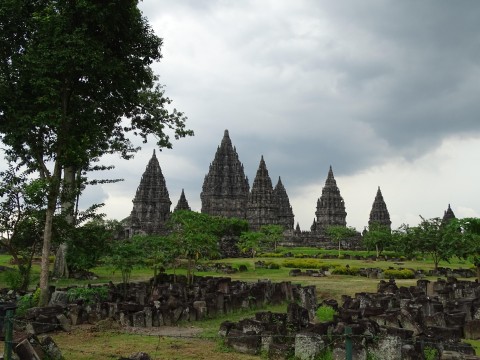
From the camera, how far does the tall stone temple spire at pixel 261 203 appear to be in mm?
80312

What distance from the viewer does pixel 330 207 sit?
85.7 m

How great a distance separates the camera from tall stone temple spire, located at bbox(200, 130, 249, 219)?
87750mm

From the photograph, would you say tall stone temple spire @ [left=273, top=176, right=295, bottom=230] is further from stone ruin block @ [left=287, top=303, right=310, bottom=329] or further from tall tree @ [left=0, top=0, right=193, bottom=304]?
stone ruin block @ [left=287, top=303, right=310, bottom=329]

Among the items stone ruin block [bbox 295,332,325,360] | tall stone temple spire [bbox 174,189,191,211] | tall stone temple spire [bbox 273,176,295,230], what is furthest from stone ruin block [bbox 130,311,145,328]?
tall stone temple spire [bbox 273,176,295,230]

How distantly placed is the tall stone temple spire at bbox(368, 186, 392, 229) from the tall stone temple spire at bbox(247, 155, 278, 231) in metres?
20.1

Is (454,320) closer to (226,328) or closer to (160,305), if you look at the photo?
(226,328)

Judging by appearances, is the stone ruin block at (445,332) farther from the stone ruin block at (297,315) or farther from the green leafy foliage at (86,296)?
the green leafy foliage at (86,296)

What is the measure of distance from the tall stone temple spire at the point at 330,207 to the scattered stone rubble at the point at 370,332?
232 ft

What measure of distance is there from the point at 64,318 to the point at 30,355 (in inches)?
188

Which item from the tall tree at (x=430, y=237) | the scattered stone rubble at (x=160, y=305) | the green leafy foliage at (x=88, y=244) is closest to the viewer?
the scattered stone rubble at (x=160, y=305)

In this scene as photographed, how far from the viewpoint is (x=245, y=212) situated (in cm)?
8725

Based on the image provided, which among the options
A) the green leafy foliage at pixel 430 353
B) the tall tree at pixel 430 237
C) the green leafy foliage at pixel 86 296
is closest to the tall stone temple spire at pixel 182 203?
the tall tree at pixel 430 237

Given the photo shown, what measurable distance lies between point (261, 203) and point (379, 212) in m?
24.2

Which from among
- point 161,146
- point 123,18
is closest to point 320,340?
point 123,18
